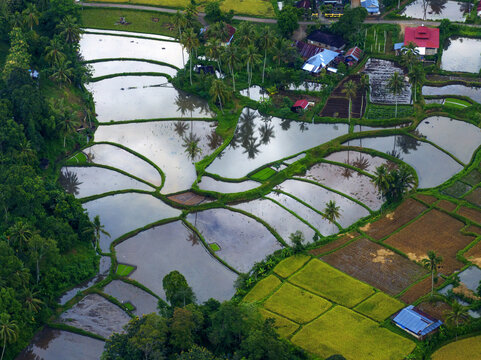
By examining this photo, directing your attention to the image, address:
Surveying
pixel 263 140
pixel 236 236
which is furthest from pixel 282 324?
pixel 263 140

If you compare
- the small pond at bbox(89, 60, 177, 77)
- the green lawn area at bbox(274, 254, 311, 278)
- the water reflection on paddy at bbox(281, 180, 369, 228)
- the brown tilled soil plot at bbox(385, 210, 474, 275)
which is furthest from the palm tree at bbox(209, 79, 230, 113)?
the brown tilled soil plot at bbox(385, 210, 474, 275)

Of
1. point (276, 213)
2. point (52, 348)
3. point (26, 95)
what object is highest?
point (26, 95)

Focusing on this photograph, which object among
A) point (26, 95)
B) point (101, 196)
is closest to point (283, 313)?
point (101, 196)

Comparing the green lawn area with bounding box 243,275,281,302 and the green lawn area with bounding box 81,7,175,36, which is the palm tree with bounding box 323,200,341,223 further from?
the green lawn area with bounding box 81,7,175,36

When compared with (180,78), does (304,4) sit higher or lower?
higher

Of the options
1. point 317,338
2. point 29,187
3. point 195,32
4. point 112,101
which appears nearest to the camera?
Answer: point 317,338

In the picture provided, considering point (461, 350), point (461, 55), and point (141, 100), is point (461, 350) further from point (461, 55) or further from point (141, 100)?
point (461, 55)

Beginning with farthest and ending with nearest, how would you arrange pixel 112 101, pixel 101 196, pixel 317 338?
pixel 112 101
pixel 101 196
pixel 317 338

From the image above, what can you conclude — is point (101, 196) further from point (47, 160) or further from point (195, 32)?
point (195, 32)

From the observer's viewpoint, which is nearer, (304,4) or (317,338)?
(317,338)
